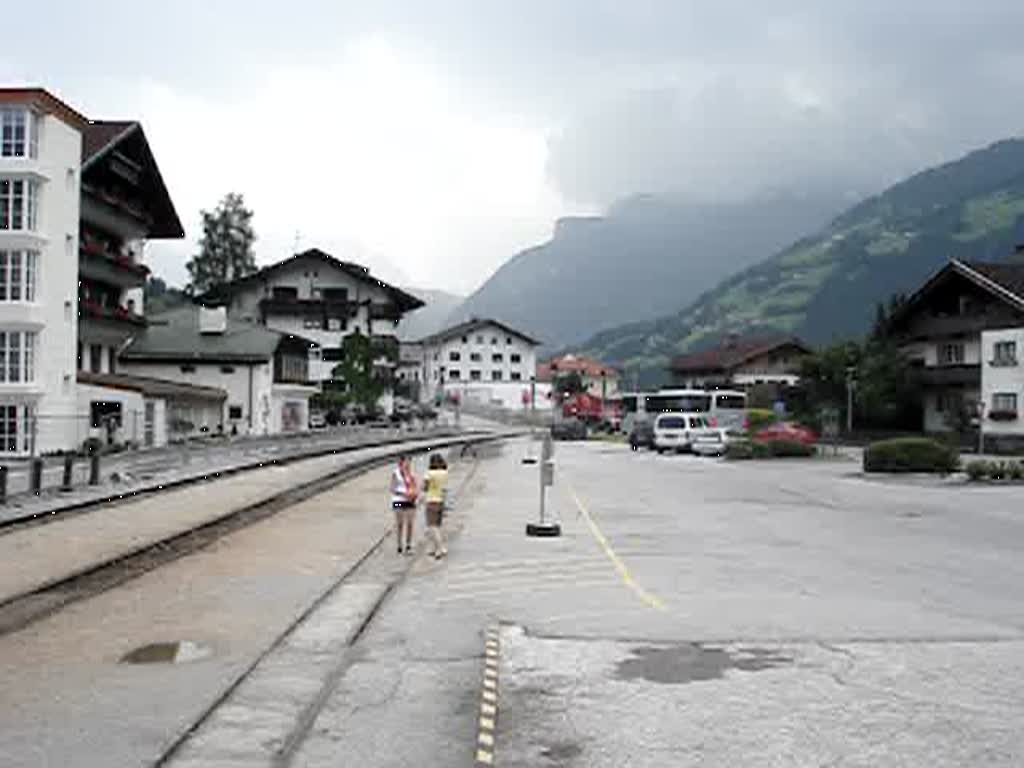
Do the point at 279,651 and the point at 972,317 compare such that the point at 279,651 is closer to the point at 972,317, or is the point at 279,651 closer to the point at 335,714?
the point at 335,714

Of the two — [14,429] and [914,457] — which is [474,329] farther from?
[914,457]

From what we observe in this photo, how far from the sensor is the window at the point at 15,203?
4369 centimetres

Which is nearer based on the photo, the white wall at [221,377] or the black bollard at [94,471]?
the black bollard at [94,471]

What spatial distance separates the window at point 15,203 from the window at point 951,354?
46186 millimetres

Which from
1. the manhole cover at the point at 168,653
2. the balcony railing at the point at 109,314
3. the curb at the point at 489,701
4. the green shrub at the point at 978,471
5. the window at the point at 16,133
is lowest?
the manhole cover at the point at 168,653

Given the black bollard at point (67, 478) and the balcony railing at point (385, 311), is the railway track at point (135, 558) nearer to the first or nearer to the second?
the black bollard at point (67, 478)

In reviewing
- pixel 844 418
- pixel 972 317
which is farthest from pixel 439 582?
pixel 844 418

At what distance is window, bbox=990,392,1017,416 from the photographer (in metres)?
57.3

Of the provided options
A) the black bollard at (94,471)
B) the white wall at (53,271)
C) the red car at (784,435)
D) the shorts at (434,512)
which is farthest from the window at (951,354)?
the shorts at (434,512)

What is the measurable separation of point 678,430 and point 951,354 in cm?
1837

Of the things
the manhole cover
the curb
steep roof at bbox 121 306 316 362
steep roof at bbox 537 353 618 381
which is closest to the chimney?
steep roof at bbox 121 306 316 362

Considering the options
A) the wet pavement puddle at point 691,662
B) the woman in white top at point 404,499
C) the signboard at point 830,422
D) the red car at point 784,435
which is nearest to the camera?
the wet pavement puddle at point 691,662

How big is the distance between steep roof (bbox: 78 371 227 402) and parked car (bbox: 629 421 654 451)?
22.3 m

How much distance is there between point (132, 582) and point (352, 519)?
9.16 meters
